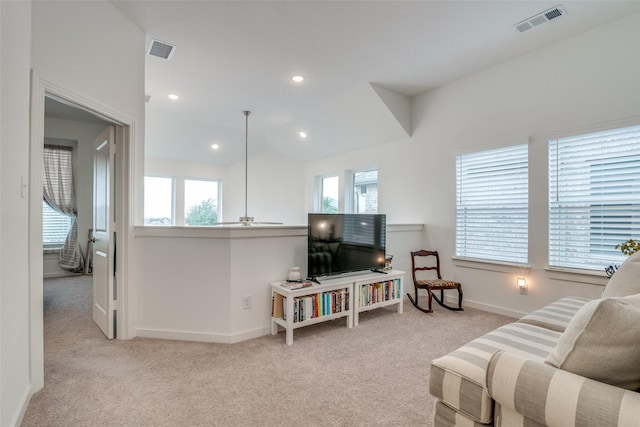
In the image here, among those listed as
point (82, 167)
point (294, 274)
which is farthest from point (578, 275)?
point (82, 167)

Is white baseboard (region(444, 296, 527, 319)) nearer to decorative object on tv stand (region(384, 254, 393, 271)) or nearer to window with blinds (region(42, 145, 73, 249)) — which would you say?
decorative object on tv stand (region(384, 254, 393, 271))

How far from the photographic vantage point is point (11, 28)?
150 cm

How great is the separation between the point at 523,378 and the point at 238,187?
6.68 m

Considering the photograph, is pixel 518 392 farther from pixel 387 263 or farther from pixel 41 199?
pixel 41 199

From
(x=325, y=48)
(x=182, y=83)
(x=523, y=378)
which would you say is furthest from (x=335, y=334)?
(x=182, y=83)

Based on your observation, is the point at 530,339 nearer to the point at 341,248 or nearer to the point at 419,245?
the point at 341,248

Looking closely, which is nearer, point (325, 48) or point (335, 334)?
point (335, 334)

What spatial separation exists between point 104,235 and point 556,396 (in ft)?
11.5

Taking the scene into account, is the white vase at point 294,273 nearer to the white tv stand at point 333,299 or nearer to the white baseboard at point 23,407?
the white tv stand at point 333,299

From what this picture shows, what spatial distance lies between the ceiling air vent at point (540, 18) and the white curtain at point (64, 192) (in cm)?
683

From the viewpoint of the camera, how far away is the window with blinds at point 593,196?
2789 mm

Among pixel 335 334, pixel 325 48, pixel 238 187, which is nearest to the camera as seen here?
pixel 335 334

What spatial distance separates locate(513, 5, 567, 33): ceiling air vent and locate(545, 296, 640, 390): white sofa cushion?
9.02 feet

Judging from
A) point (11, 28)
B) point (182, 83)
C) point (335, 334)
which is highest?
point (182, 83)
